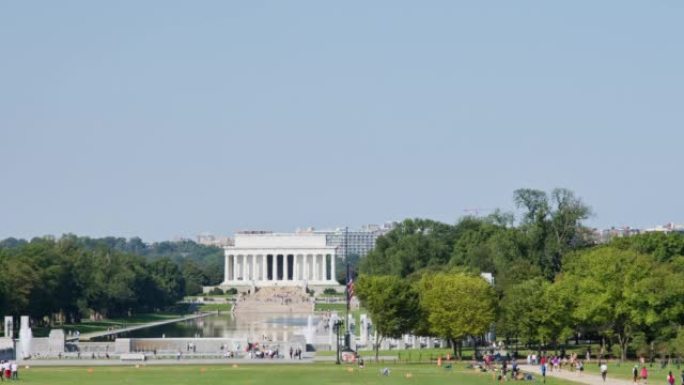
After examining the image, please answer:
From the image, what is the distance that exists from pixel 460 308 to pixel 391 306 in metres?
3.97

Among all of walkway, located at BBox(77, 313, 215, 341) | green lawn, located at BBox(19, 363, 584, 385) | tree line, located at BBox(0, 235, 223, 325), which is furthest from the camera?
tree line, located at BBox(0, 235, 223, 325)

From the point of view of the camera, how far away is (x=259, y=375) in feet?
241

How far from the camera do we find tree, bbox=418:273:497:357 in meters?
89.9

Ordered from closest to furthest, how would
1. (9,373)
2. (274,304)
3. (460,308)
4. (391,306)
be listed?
(9,373) < (460,308) < (391,306) < (274,304)

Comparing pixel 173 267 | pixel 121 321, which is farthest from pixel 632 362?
pixel 173 267

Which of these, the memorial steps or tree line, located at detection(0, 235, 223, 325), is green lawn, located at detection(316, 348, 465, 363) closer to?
tree line, located at detection(0, 235, 223, 325)

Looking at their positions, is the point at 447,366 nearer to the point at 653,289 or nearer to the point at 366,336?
the point at 653,289

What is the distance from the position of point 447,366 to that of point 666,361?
12645 millimetres

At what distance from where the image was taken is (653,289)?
88062mm

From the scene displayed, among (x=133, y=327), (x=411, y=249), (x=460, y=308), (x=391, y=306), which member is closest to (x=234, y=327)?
(x=133, y=327)

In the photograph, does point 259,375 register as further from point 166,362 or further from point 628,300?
point 628,300

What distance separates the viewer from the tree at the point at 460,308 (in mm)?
89938

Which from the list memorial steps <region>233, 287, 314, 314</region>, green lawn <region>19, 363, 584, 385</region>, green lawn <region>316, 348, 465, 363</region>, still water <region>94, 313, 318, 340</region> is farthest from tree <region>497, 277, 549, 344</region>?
memorial steps <region>233, 287, 314, 314</region>

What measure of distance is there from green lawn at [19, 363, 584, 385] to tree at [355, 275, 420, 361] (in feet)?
27.8
